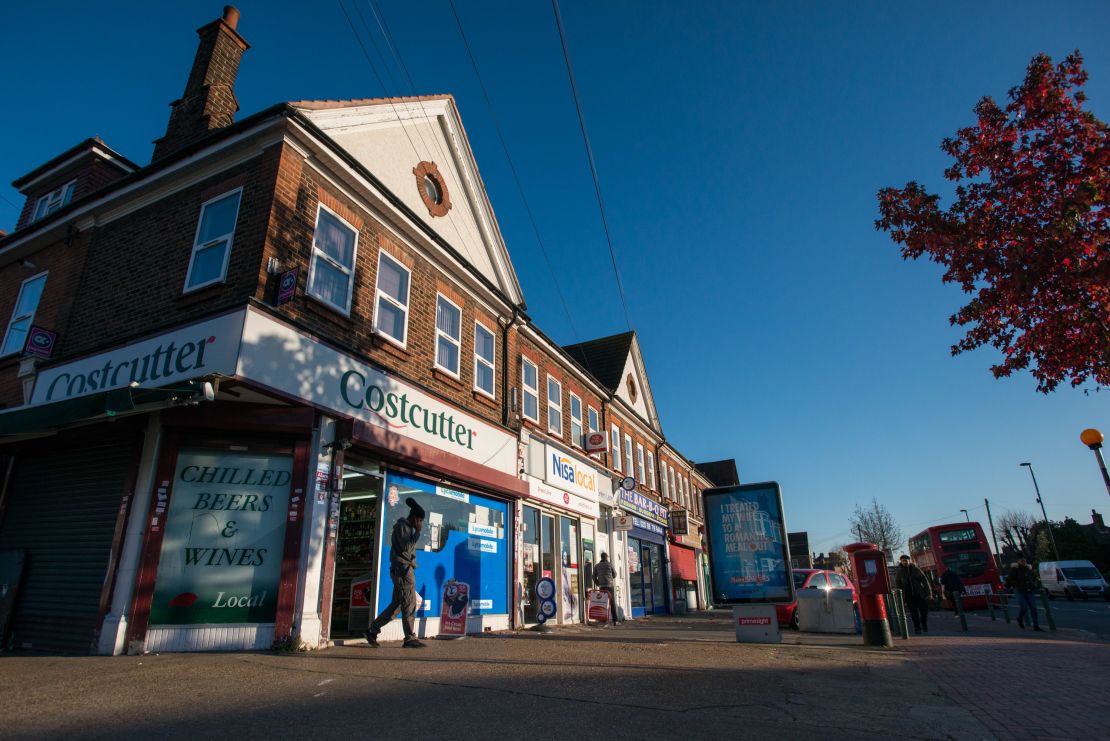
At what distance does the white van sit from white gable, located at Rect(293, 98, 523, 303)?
3433cm

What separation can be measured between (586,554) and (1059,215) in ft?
45.6

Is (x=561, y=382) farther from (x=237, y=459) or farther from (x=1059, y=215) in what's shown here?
(x=1059, y=215)

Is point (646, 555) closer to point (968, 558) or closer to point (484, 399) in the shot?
point (968, 558)

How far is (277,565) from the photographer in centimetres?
846

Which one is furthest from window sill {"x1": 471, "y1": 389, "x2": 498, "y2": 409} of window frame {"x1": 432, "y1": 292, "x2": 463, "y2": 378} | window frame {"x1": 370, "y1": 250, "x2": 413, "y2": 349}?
window frame {"x1": 370, "y1": 250, "x2": 413, "y2": 349}

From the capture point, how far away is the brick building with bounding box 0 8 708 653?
8164 mm

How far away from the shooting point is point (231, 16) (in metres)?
12.7

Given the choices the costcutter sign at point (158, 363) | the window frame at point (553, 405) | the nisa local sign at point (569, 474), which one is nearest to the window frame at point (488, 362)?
the nisa local sign at point (569, 474)

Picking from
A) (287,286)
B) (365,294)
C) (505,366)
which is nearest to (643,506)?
(505,366)

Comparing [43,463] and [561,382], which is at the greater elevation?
[561,382]

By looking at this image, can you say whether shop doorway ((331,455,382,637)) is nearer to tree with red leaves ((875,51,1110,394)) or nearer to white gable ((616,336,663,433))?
tree with red leaves ((875,51,1110,394))

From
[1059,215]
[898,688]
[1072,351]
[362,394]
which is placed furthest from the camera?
[362,394]

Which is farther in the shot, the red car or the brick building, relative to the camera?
the red car

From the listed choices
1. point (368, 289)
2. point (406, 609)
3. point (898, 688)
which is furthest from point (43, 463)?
point (898, 688)
